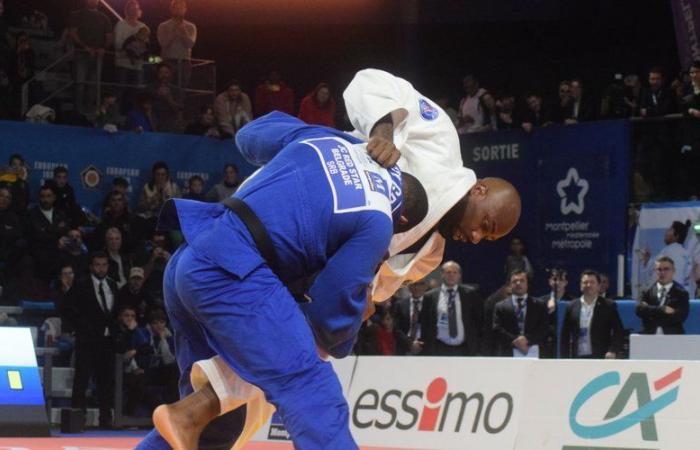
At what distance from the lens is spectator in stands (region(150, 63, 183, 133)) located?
48.2ft

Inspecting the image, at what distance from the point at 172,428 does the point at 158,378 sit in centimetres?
921

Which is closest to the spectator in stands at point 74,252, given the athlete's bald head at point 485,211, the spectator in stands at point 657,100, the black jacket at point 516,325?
Answer: the black jacket at point 516,325

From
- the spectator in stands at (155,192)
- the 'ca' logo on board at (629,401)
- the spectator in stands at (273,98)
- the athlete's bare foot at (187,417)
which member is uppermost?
the athlete's bare foot at (187,417)

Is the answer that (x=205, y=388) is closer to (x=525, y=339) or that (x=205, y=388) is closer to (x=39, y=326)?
(x=525, y=339)

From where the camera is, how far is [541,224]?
48.1 feet

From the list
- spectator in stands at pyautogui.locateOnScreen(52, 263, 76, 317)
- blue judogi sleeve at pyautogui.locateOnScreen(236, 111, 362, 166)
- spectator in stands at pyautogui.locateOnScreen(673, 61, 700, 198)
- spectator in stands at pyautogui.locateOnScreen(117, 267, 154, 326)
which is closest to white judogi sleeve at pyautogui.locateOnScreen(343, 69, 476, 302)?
blue judogi sleeve at pyautogui.locateOnScreen(236, 111, 362, 166)

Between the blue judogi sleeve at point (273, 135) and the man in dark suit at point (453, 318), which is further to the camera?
the man in dark suit at point (453, 318)

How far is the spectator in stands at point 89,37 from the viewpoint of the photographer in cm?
1419

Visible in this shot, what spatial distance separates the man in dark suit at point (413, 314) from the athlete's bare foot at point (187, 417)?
8225 millimetres

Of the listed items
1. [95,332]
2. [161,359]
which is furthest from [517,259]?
[95,332]

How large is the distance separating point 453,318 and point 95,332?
339cm

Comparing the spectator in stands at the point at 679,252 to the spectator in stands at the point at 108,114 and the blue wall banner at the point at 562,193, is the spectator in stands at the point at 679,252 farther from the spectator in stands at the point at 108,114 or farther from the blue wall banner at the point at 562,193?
the spectator in stands at the point at 108,114

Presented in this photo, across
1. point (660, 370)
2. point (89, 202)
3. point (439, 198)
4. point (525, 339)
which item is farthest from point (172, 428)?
point (89, 202)

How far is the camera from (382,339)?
40.3ft
